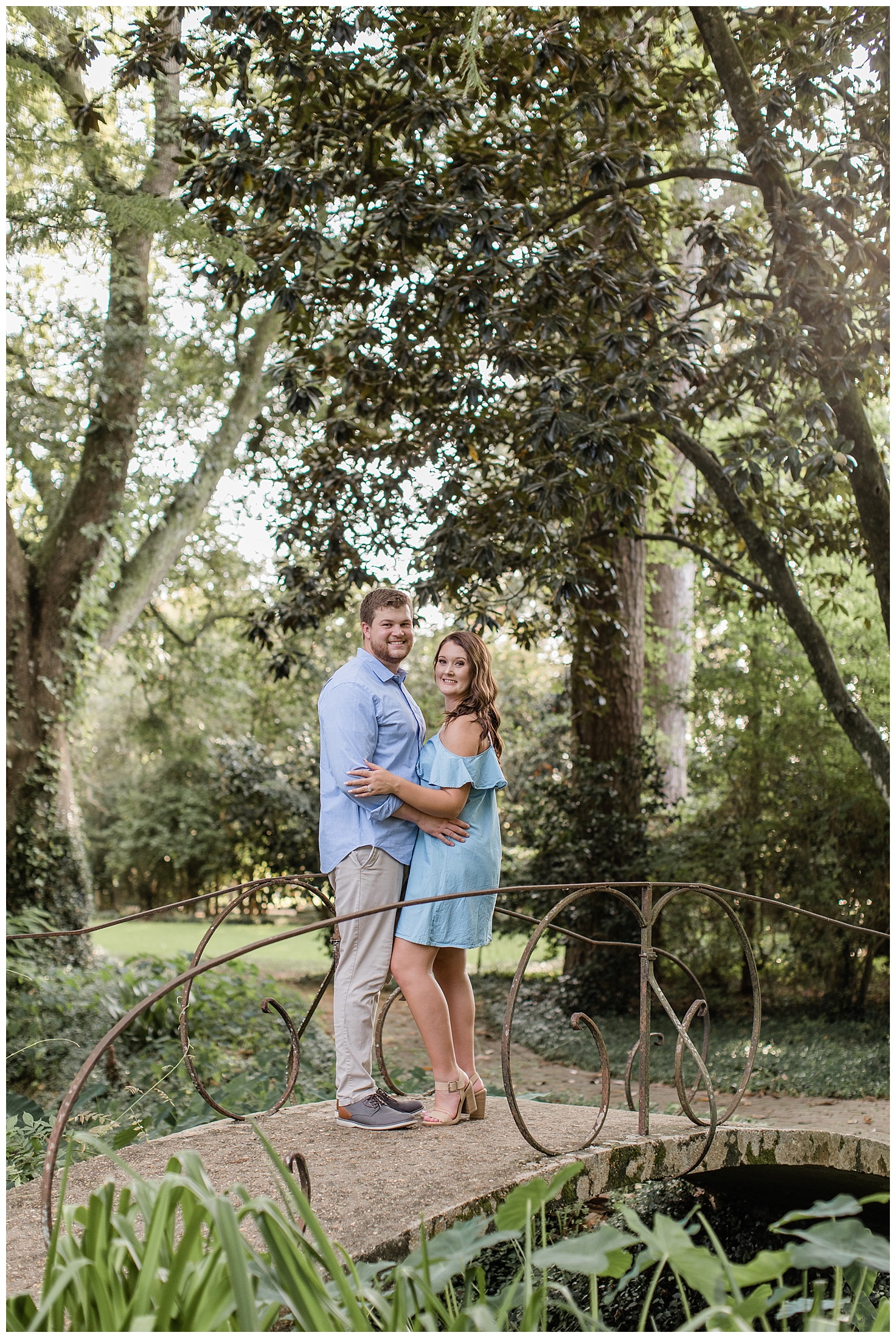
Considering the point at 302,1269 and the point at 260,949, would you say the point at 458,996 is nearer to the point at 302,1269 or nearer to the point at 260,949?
the point at 302,1269

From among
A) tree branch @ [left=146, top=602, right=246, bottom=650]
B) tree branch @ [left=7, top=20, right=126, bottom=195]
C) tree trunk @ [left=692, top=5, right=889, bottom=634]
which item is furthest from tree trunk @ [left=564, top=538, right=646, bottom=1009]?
tree branch @ [left=146, top=602, right=246, bottom=650]

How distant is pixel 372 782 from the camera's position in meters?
3.35

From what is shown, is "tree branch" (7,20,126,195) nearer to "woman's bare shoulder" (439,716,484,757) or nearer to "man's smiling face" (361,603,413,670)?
"man's smiling face" (361,603,413,670)

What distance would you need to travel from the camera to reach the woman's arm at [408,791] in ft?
11.0

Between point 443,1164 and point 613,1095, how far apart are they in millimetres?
4739

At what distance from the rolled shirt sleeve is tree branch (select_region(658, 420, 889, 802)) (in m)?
4.00

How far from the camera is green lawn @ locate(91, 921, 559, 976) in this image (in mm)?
13797

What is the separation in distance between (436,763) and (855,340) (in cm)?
372

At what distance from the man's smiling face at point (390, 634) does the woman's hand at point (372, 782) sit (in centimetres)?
39

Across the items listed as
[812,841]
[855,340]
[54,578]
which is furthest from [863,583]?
[54,578]

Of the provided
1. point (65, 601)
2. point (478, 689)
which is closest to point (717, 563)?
point (478, 689)

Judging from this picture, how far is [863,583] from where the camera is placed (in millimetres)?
9180

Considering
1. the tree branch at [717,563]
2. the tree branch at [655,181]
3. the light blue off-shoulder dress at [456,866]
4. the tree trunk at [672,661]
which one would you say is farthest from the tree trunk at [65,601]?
the light blue off-shoulder dress at [456,866]

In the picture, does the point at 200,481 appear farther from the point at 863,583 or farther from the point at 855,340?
the point at 855,340
